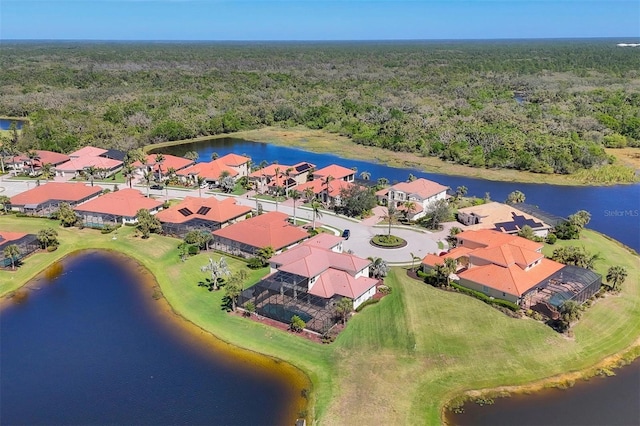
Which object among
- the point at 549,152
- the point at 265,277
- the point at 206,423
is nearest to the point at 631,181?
the point at 549,152

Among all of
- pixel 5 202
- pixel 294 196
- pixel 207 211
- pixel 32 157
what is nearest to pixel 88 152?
pixel 32 157

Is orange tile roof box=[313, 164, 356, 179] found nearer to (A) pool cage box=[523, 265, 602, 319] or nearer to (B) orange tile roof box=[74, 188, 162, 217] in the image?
(B) orange tile roof box=[74, 188, 162, 217]

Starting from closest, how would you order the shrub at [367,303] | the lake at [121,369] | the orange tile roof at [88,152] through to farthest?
the lake at [121,369], the shrub at [367,303], the orange tile roof at [88,152]

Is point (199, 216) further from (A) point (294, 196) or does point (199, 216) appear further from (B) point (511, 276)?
(B) point (511, 276)

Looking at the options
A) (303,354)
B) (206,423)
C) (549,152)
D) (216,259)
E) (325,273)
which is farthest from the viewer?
(549,152)

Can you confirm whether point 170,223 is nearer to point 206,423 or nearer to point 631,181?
point 206,423

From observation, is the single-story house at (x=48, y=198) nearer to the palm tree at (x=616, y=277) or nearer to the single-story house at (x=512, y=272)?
the single-story house at (x=512, y=272)

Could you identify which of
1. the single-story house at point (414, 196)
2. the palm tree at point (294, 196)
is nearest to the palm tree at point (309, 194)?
the palm tree at point (294, 196)

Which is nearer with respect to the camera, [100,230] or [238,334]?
[238,334]

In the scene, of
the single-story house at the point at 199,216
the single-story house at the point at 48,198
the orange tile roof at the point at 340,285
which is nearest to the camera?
the orange tile roof at the point at 340,285
